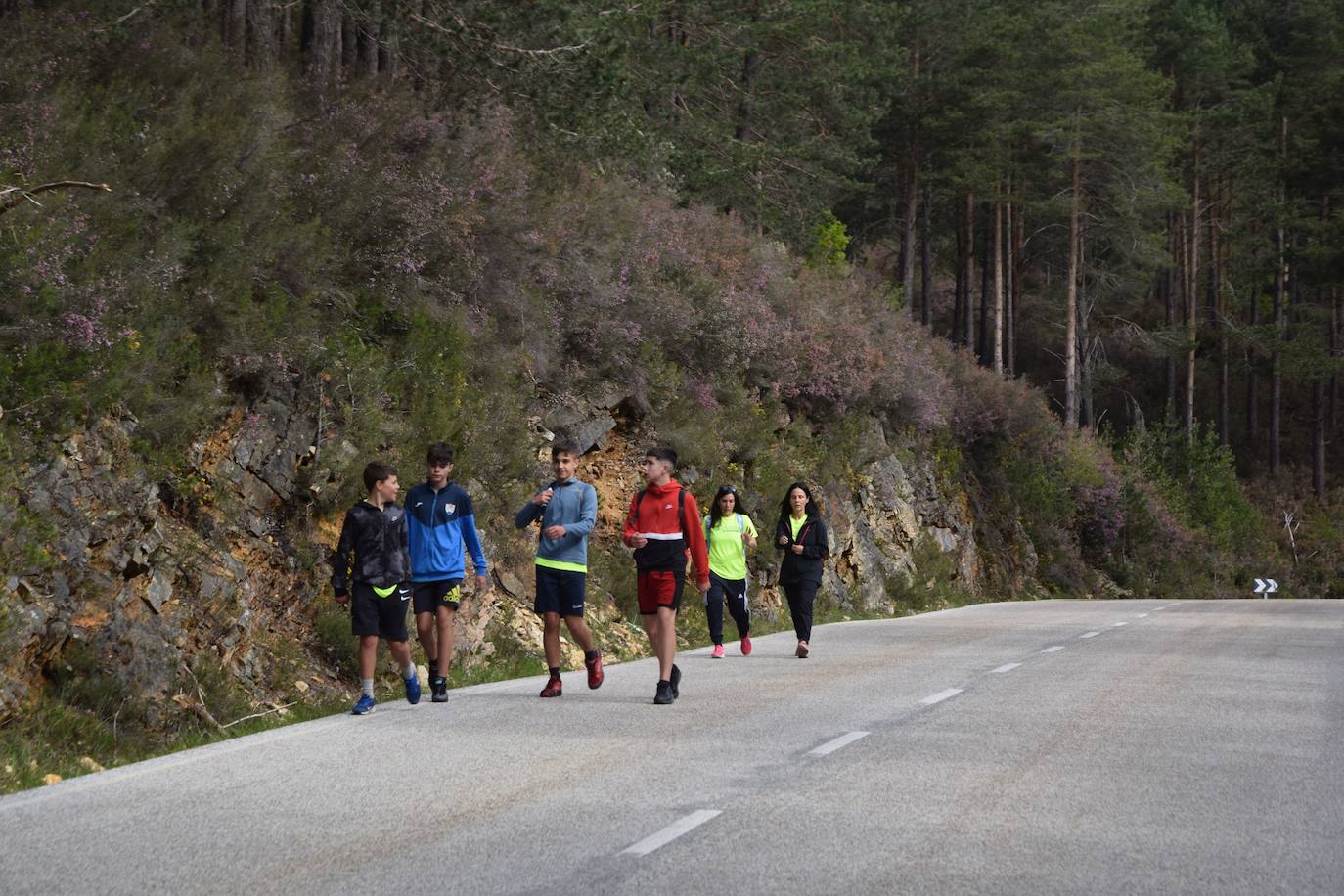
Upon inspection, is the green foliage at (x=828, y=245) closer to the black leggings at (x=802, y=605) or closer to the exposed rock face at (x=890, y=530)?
the exposed rock face at (x=890, y=530)

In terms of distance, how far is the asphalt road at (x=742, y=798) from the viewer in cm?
593

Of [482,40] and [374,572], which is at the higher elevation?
[482,40]

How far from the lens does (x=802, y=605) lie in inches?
665

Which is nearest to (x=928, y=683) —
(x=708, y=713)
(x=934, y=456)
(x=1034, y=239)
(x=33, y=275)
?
(x=708, y=713)

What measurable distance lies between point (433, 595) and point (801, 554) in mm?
6381

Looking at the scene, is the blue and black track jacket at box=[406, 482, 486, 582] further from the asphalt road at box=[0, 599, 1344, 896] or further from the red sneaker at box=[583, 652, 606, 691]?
the red sneaker at box=[583, 652, 606, 691]

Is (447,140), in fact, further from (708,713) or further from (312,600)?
(708,713)

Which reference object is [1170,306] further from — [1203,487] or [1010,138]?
[1010,138]

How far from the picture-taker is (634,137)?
818 inches

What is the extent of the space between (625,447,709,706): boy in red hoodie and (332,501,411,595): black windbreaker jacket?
1885 mm

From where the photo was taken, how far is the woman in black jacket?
55.5 feet

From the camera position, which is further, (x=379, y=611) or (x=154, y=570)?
(x=379, y=611)

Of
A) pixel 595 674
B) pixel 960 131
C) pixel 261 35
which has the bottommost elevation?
pixel 595 674

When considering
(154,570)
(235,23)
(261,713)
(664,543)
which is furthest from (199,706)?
(235,23)
